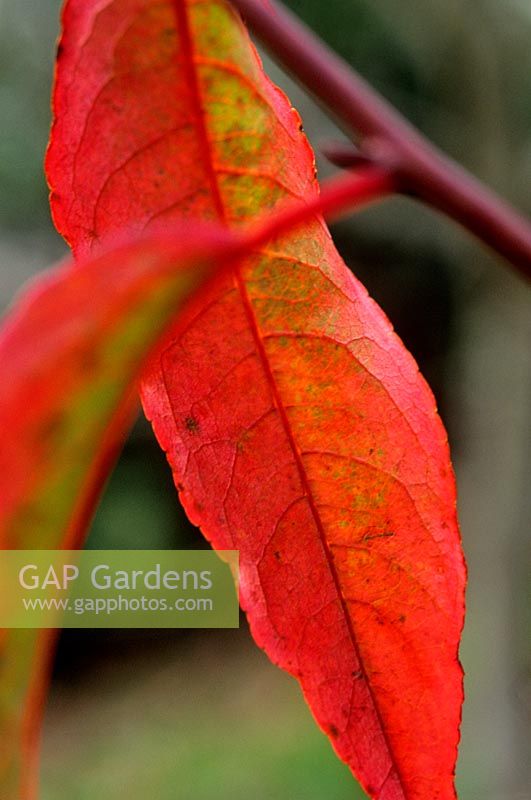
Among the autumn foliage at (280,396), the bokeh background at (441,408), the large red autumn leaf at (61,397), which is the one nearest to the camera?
the large red autumn leaf at (61,397)

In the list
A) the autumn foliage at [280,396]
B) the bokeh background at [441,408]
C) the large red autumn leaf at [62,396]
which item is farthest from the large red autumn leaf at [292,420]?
the bokeh background at [441,408]

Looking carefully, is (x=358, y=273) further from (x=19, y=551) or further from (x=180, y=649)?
(x=19, y=551)

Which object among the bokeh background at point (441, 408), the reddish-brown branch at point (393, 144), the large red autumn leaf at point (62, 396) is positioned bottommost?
the bokeh background at point (441, 408)

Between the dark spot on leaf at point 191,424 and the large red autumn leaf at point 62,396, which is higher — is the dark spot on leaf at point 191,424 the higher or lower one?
the lower one

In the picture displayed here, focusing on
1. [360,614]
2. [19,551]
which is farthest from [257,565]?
[19,551]

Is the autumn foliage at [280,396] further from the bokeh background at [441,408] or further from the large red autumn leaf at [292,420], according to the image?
the bokeh background at [441,408]

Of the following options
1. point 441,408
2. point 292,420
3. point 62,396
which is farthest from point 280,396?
point 441,408

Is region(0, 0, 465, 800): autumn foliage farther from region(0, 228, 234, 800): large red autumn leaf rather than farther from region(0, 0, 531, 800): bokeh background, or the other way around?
region(0, 0, 531, 800): bokeh background
